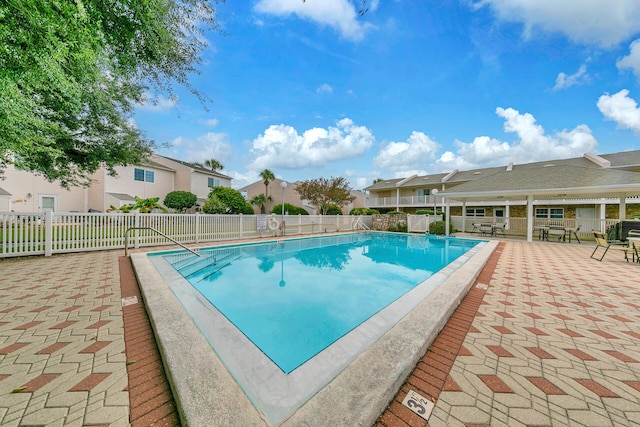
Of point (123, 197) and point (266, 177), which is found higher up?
point (266, 177)

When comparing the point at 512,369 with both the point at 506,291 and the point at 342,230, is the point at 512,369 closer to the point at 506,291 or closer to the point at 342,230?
the point at 506,291

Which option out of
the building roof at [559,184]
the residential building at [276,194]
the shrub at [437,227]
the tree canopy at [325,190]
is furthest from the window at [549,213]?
the residential building at [276,194]

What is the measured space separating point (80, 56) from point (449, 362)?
562 centimetres

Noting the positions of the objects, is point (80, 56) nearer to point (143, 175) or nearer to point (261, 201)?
point (143, 175)

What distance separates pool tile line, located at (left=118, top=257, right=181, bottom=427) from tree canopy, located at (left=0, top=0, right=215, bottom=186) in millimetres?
3131

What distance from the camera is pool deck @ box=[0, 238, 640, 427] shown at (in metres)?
1.70

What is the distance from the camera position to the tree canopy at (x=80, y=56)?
2668 millimetres

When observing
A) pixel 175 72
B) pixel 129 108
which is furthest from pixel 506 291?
pixel 129 108

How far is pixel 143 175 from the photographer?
2152cm

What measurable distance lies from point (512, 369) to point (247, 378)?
98.2 inches

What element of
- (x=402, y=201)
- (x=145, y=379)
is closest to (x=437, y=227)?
(x=402, y=201)

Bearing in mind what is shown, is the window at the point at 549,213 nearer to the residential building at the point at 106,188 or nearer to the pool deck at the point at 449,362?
the pool deck at the point at 449,362

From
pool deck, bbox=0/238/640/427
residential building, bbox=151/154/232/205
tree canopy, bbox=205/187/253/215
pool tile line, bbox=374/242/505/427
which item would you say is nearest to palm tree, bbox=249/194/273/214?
residential building, bbox=151/154/232/205

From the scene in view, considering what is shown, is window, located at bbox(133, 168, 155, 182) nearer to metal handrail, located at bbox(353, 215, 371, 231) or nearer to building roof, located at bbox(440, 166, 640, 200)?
metal handrail, located at bbox(353, 215, 371, 231)
